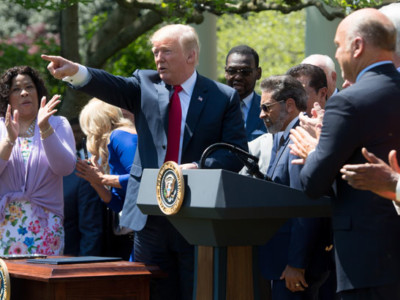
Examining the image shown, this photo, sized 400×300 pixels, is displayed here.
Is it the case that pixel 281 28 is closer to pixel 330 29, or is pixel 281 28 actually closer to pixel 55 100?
pixel 330 29

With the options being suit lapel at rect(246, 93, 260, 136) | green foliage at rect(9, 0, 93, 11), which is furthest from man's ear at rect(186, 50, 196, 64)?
green foliage at rect(9, 0, 93, 11)

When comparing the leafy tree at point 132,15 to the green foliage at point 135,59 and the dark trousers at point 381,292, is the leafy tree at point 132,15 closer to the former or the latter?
the green foliage at point 135,59

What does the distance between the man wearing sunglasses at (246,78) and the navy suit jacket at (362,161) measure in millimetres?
3323

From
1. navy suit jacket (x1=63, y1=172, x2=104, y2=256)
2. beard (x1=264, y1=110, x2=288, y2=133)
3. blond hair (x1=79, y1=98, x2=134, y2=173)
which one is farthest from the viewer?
navy suit jacket (x1=63, y1=172, x2=104, y2=256)

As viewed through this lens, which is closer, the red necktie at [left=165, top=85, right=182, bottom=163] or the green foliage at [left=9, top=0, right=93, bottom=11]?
the red necktie at [left=165, top=85, right=182, bottom=163]

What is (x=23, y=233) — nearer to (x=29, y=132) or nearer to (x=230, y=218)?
(x=29, y=132)

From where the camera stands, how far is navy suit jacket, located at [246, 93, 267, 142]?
23.5ft

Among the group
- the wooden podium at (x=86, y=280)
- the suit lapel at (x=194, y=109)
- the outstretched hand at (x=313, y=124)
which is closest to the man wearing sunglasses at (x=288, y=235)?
the suit lapel at (x=194, y=109)

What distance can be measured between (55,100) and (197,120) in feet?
4.31

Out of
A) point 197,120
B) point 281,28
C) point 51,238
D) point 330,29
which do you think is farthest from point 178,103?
point 281,28

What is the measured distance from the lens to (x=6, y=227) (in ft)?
21.0

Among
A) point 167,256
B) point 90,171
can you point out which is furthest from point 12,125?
point 167,256

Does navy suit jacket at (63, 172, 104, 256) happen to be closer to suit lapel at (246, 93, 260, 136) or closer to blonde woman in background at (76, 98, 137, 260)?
blonde woman in background at (76, 98, 137, 260)

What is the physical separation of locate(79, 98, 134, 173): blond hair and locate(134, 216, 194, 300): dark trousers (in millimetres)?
1925
